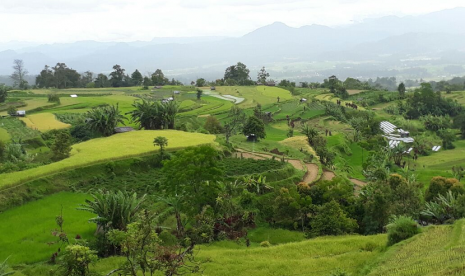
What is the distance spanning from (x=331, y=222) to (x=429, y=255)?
6514 millimetres

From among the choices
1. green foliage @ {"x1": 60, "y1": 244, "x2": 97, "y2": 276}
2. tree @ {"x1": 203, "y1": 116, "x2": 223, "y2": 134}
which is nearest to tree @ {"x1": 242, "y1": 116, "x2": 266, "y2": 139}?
tree @ {"x1": 203, "y1": 116, "x2": 223, "y2": 134}

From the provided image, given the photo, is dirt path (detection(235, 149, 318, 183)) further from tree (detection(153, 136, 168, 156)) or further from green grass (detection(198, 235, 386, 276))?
green grass (detection(198, 235, 386, 276))

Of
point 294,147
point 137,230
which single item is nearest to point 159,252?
point 137,230

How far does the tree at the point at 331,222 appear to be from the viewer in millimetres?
19375

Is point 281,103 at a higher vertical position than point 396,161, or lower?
higher

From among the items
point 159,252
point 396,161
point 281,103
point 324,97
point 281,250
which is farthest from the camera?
point 324,97

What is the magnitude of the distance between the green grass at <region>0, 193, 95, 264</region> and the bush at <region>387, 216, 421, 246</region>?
12.8 m

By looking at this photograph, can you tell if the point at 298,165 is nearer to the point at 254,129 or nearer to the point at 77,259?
the point at 254,129

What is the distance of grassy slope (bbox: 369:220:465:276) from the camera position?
11383mm

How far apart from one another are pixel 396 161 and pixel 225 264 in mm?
32170

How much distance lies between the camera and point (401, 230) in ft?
51.9

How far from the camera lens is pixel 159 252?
10.4 meters

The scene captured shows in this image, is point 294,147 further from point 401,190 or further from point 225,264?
point 225,264

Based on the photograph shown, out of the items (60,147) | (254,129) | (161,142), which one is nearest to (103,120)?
(60,147)
